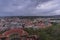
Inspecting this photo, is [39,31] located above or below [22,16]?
below

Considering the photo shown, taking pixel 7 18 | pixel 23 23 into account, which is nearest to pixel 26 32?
pixel 23 23

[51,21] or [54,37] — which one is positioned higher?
[51,21]

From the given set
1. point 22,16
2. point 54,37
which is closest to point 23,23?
point 22,16

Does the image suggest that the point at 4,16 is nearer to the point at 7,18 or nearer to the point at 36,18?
the point at 7,18

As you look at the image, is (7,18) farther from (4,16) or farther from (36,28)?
(36,28)

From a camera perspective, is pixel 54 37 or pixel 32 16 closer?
pixel 54 37

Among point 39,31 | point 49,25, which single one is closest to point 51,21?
point 49,25

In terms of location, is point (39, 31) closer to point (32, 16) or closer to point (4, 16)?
point (32, 16)

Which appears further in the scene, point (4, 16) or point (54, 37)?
point (4, 16)
